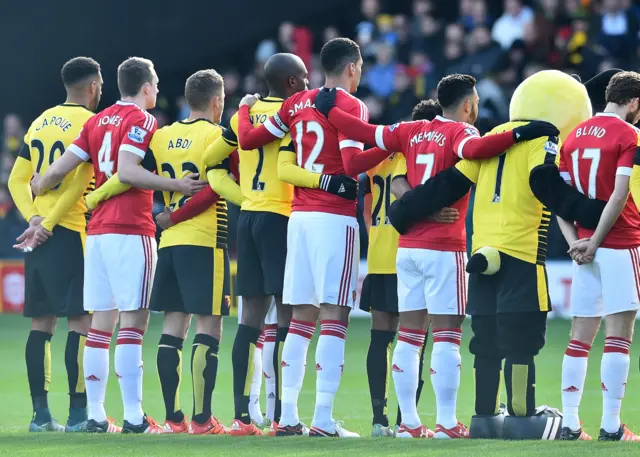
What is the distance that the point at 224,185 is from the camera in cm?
793

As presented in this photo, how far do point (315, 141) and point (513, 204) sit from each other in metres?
1.30

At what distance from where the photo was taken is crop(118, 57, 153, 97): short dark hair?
809 centimetres

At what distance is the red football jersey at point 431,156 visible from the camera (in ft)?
23.9

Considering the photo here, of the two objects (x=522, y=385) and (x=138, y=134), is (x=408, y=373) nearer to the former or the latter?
(x=522, y=385)

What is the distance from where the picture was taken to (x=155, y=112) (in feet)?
70.4

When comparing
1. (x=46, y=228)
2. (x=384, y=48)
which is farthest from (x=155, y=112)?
(x=46, y=228)

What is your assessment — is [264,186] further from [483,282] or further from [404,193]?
[483,282]

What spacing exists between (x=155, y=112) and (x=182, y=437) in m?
14.6

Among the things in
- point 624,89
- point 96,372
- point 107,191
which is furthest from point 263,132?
point 624,89

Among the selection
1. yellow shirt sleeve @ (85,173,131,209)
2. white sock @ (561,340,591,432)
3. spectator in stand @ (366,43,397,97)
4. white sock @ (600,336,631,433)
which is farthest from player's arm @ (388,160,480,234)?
spectator in stand @ (366,43,397,97)

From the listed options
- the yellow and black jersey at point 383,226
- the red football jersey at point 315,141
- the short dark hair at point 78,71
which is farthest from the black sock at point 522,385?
the short dark hair at point 78,71

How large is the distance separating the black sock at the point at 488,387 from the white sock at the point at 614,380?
2.01 ft

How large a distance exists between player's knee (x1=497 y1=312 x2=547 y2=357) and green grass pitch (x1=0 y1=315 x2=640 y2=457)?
578 millimetres

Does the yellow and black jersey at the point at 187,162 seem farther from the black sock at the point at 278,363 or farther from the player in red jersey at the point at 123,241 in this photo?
the black sock at the point at 278,363
